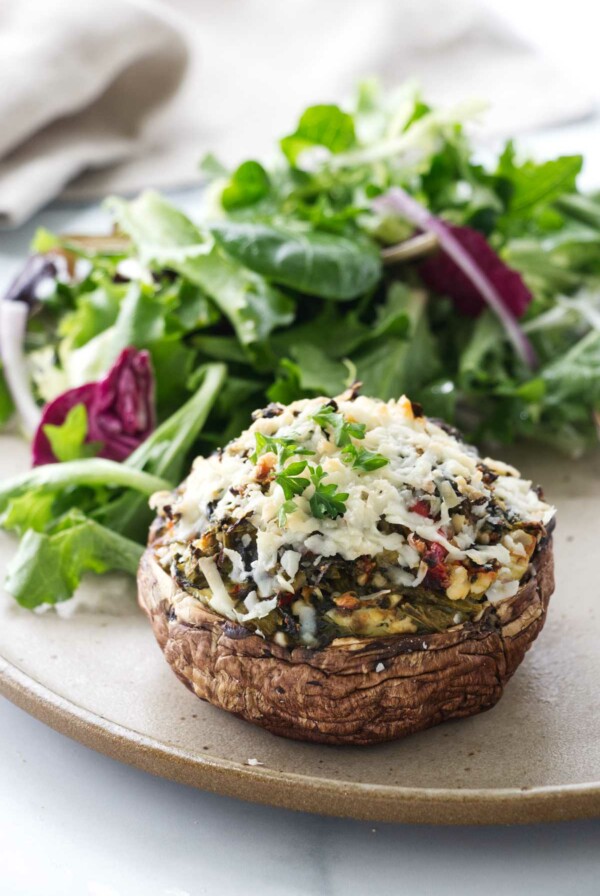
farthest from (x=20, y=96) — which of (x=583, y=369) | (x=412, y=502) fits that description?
(x=412, y=502)

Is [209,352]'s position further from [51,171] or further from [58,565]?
[51,171]

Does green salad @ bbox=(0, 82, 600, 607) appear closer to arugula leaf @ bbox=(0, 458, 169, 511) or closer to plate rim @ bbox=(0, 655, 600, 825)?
arugula leaf @ bbox=(0, 458, 169, 511)

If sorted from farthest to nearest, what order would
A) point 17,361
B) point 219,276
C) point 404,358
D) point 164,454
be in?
point 17,361 < point 404,358 < point 219,276 < point 164,454

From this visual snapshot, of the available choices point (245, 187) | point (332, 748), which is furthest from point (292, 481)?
point (245, 187)

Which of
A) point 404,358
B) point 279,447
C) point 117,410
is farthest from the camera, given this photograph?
point 404,358

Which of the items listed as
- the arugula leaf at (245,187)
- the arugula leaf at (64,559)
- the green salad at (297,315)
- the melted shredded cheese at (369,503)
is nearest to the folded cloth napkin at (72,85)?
the green salad at (297,315)

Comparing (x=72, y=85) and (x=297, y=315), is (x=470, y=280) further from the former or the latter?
(x=72, y=85)
